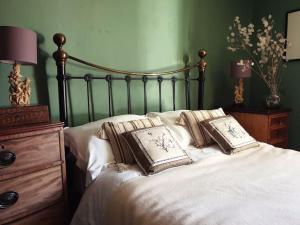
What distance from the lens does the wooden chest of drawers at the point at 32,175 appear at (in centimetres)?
118

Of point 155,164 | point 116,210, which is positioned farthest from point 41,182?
point 155,164

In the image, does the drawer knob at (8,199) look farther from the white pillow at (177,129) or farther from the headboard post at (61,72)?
the white pillow at (177,129)

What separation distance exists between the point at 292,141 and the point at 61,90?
2516 millimetres

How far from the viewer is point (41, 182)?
Result: 129cm

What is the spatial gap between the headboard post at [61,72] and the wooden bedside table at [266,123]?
1725 mm

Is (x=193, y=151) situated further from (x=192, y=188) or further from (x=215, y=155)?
(x=192, y=188)

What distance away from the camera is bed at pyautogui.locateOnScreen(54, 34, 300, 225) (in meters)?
0.98

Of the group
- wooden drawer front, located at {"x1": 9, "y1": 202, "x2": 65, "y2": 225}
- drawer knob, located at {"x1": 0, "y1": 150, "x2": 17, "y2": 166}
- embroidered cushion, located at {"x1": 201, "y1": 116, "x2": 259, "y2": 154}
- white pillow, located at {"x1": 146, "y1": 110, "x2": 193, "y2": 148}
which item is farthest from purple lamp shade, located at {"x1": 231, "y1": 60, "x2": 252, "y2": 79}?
drawer knob, located at {"x1": 0, "y1": 150, "x2": 17, "y2": 166}

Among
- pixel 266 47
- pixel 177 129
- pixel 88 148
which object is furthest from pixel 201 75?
pixel 88 148

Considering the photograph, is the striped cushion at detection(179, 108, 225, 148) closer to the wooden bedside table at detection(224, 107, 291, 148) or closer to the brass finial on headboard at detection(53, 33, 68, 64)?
the wooden bedside table at detection(224, 107, 291, 148)

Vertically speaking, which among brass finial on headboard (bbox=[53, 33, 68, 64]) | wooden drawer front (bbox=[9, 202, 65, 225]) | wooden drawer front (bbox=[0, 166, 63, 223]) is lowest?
wooden drawer front (bbox=[9, 202, 65, 225])

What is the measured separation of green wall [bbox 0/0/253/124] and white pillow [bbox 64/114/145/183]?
1.10ft

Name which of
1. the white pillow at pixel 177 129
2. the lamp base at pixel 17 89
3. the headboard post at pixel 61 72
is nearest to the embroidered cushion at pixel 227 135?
the white pillow at pixel 177 129

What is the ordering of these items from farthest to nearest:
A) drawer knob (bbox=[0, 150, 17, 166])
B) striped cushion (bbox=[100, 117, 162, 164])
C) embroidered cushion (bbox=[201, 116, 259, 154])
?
embroidered cushion (bbox=[201, 116, 259, 154]), striped cushion (bbox=[100, 117, 162, 164]), drawer knob (bbox=[0, 150, 17, 166])
